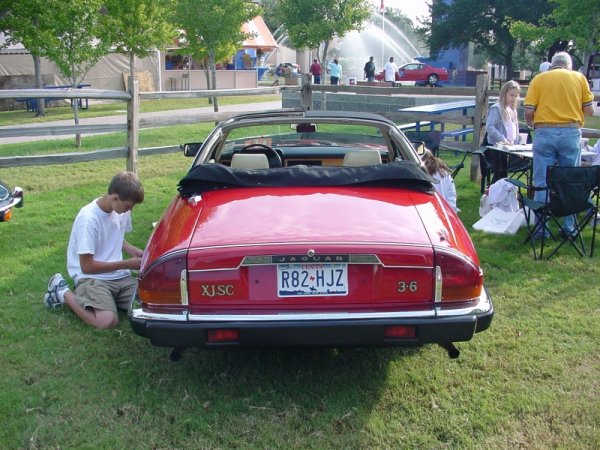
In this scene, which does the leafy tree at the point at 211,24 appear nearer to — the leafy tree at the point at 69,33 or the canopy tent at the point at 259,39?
the leafy tree at the point at 69,33

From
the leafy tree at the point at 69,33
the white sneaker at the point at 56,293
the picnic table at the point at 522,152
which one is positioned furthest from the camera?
the leafy tree at the point at 69,33

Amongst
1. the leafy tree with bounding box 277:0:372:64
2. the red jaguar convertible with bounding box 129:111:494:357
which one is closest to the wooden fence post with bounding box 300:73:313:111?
the red jaguar convertible with bounding box 129:111:494:357

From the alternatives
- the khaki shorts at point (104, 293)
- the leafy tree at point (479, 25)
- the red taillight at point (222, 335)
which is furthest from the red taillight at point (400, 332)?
the leafy tree at point (479, 25)

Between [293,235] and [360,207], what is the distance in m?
0.57

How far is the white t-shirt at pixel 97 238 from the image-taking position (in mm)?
4566

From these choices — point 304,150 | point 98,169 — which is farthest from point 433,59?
point 304,150

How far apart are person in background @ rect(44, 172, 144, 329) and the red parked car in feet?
124

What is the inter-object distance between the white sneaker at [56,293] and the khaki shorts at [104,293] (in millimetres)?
184

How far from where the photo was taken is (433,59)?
1962 inches

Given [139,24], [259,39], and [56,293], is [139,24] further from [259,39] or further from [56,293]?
[56,293]

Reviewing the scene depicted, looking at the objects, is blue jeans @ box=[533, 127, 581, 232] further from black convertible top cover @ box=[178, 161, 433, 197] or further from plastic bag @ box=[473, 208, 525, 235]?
black convertible top cover @ box=[178, 161, 433, 197]

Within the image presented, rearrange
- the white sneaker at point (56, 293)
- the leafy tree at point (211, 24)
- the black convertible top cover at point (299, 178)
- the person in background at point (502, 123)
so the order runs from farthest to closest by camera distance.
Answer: the leafy tree at point (211, 24), the person in background at point (502, 123), the white sneaker at point (56, 293), the black convertible top cover at point (299, 178)

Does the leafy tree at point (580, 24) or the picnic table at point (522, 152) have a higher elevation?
the leafy tree at point (580, 24)

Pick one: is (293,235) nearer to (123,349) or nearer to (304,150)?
(123,349)
